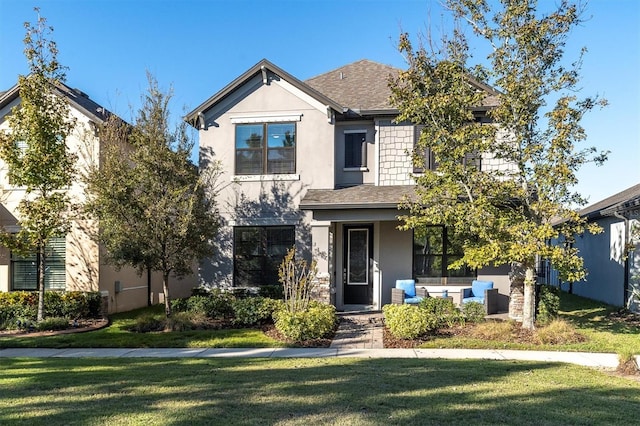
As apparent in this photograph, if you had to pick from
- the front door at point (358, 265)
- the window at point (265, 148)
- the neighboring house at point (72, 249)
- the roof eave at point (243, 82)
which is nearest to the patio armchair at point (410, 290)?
the front door at point (358, 265)

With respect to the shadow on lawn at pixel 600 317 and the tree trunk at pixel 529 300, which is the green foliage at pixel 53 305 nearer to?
the tree trunk at pixel 529 300

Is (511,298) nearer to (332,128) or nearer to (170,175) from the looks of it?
(332,128)

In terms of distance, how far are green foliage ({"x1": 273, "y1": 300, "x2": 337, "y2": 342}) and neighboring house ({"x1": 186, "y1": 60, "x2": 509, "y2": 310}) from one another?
135 inches

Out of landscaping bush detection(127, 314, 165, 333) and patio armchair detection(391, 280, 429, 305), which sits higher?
patio armchair detection(391, 280, 429, 305)

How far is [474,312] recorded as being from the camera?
37.2 feet

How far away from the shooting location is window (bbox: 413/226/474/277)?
1372cm

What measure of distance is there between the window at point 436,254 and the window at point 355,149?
3054mm

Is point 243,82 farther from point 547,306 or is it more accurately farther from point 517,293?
point 547,306

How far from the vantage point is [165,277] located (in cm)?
1161

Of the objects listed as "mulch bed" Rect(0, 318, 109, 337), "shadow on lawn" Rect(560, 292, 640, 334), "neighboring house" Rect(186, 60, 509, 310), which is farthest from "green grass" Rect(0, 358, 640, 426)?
"neighboring house" Rect(186, 60, 509, 310)

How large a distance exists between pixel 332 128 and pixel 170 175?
5.32 meters

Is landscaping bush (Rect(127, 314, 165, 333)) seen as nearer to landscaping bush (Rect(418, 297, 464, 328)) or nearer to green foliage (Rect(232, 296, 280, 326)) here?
green foliage (Rect(232, 296, 280, 326))

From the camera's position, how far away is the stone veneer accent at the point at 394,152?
1391cm

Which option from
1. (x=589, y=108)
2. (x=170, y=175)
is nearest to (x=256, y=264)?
(x=170, y=175)
